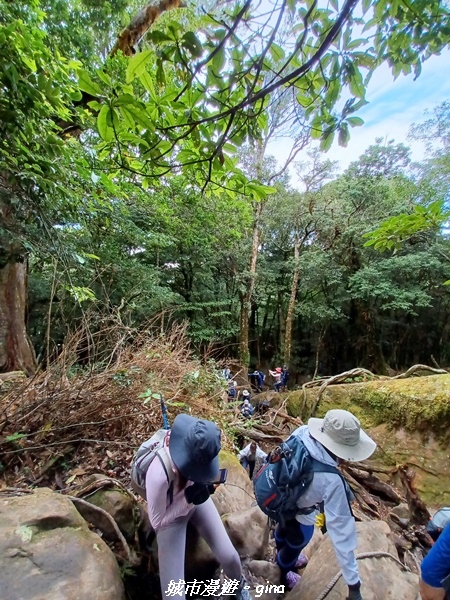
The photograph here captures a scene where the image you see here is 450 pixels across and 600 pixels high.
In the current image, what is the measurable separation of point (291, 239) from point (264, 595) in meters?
14.8

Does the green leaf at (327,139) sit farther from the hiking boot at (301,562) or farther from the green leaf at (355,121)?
the hiking boot at (301,562)

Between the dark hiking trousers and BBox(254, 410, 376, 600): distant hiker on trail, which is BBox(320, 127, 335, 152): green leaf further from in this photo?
the dark hiking trousers

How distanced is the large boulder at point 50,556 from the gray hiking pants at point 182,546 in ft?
0.72

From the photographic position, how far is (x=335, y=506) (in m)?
1.60

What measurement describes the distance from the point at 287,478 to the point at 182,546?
67 centimetres

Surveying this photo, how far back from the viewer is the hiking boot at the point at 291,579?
1.96m

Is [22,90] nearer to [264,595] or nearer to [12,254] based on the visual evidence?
[12,254]

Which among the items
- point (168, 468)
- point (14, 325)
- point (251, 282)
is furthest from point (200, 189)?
point (251, 282)

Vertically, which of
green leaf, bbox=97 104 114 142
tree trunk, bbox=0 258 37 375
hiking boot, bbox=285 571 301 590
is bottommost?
hiking boot, bbox=285 571 301 590

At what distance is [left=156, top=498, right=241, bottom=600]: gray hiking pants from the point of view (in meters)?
1.50

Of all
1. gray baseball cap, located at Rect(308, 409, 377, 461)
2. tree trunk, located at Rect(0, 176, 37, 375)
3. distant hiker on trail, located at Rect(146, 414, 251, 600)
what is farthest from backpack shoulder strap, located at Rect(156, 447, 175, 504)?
tree trunk, located at Rect(0, 176, 37, 375)

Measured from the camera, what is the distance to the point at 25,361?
4.48 metres

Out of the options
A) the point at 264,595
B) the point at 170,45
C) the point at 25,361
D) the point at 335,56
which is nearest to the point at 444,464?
the point at 264,595

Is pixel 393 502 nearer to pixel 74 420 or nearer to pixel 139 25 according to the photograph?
pixel 74 420
